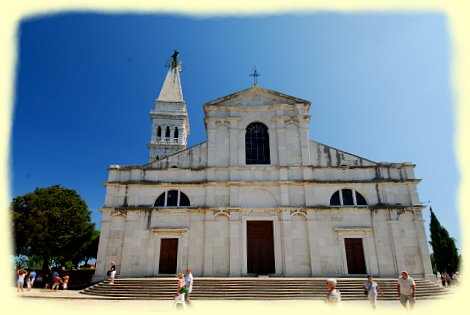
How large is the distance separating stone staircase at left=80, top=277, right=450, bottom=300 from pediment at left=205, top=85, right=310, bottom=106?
1281 centimetres

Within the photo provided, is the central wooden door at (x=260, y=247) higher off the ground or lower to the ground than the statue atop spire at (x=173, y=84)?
lower

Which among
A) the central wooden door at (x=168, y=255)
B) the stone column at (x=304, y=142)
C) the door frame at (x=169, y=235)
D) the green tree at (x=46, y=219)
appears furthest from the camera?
the green tree at (x=46, y=219)

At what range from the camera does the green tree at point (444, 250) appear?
32844 millimetres

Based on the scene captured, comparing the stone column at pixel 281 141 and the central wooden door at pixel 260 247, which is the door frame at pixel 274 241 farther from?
the stone column at pixel 281 141

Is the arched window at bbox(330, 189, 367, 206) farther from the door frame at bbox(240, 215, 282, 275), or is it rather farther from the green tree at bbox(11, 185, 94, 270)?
the green tree at bbox(11, 185, 94, 270)

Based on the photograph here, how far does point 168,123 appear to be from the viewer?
50.4 metres

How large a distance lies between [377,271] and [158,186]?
15090 mm

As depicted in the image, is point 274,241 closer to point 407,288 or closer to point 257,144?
point 257,144

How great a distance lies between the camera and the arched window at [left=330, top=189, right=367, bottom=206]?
819 inches

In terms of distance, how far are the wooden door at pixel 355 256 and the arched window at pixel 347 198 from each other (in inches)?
92.6

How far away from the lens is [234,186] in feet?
69.4

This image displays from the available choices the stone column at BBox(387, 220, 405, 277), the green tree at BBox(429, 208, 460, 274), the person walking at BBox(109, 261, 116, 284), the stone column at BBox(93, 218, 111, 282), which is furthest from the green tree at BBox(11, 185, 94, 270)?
the green tree at BBox(429, 208, 460, 274)

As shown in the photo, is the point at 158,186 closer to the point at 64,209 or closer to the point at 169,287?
the point at 169,287

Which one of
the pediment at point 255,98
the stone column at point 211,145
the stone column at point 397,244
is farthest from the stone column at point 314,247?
the pediment at point 255,98
